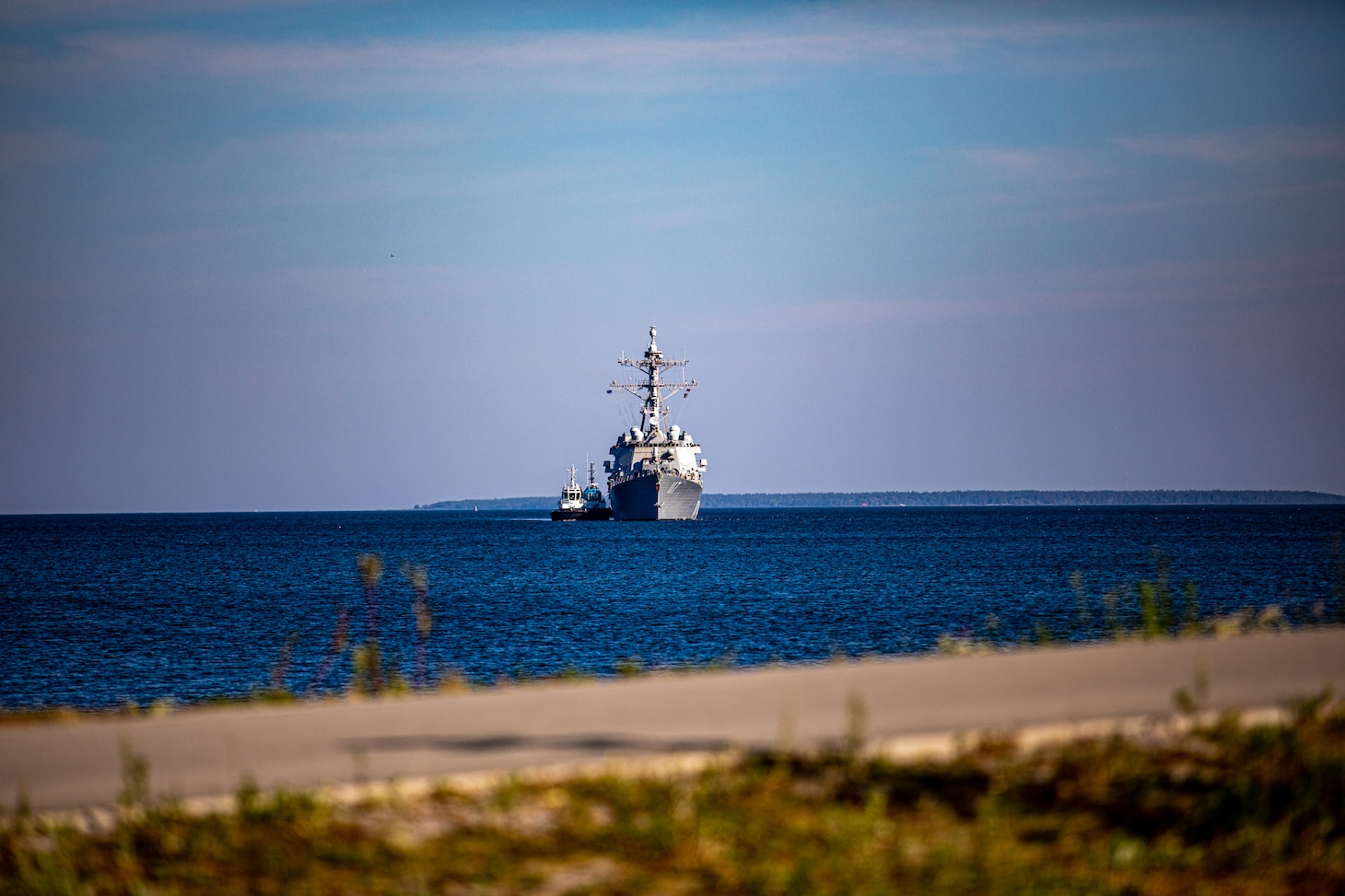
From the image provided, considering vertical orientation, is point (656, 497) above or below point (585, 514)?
above

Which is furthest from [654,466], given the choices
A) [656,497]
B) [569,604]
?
[569,604]

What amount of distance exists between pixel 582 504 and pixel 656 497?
3154 centimetres

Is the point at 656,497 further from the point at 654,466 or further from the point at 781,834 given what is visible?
the point at 781,834

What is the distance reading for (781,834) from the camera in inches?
224

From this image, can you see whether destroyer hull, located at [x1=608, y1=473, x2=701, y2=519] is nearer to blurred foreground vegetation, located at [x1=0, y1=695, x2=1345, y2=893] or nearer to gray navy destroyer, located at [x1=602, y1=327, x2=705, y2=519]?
gray navy destroyer, located at [x1=602, y1=327, x2=705, y2=519]

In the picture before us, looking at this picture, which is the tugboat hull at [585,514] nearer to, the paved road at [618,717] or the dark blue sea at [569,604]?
the dark blue sea at [569,604]

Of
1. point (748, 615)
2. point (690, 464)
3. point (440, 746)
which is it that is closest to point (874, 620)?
point (748, 615)

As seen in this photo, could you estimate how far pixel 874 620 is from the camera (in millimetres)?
35438

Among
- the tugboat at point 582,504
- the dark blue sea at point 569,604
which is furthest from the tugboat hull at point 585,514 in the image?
the dark blue sea at point 569,604

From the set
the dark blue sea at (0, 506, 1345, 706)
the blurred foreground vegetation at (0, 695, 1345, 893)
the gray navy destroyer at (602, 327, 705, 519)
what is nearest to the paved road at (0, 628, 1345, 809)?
the blurred foreground vegetation at (0, 695, 1345, 893)

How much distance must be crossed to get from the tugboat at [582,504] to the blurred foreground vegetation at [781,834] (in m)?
152

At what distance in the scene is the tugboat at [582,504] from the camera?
16412 cm

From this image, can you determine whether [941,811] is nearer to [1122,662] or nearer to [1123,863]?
[1123,863]

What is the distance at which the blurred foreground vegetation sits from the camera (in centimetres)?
531
